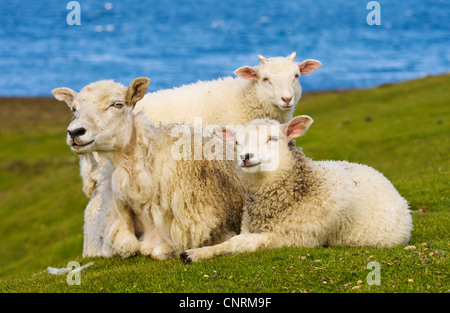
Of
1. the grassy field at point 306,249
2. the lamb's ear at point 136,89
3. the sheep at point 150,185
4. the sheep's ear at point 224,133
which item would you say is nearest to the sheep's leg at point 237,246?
the grassy field at point 306,249

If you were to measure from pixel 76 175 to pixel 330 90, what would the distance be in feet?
149

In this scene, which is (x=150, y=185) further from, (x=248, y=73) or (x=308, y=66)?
(x=308, y=66)

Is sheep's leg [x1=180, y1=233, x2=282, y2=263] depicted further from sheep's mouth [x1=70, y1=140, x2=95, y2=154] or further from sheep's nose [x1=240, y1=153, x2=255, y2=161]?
sheep's mouth [x1=70, y1=140, x2=95, y2=154]

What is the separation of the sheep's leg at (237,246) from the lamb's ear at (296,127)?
A: 54.2 inches

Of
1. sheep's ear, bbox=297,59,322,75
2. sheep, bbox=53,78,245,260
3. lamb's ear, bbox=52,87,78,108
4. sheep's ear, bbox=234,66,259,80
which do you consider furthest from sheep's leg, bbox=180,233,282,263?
sheep's ear, bbox=297,59,322,75

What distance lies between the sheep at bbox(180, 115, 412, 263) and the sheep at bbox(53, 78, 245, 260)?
0.44 m

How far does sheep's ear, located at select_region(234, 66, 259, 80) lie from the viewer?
11.3 m

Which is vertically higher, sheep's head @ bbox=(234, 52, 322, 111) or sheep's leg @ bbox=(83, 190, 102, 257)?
sheep's head @ bbox=(234, 52, 322, 111)

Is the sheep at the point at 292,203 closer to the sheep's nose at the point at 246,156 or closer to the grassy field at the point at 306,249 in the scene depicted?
the sheep's nose at the point at 246,156

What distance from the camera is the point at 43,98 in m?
78.7

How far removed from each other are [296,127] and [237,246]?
1794 mm

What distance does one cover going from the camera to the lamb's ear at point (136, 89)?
7254 mm
